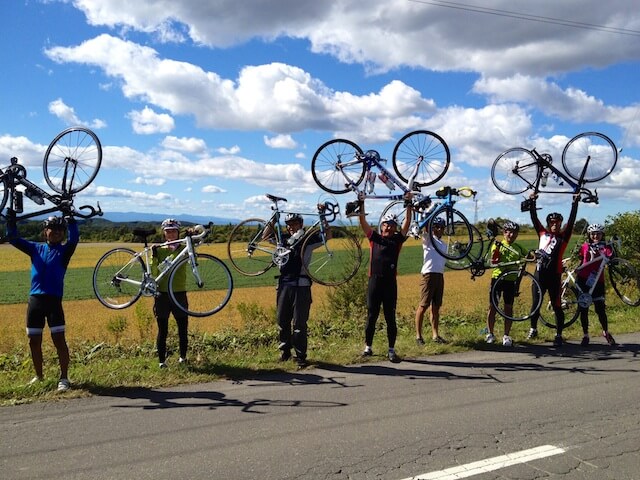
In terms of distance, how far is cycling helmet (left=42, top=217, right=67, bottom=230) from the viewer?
7340 mm

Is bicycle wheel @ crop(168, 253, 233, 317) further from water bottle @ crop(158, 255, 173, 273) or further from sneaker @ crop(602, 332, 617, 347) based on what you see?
sneaker @ crop(602, 332, 617, 347)

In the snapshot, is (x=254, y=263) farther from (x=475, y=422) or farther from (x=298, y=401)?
(x=475, y=422)

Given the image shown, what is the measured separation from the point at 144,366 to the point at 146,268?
4.78 ft

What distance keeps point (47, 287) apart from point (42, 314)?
0.36 meters

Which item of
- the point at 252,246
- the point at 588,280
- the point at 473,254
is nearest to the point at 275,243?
the point at 252,246

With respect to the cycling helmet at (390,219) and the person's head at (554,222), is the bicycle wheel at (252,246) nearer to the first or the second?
the cycling helmet at (390,219)

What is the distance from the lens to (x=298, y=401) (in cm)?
660

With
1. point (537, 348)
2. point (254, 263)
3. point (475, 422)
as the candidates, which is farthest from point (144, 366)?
point (537, 348)

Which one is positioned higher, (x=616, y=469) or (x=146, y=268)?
(x=146, y=268)

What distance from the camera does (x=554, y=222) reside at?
10133mm

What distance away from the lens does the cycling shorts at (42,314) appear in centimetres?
714

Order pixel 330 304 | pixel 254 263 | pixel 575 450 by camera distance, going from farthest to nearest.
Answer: pixel 330 304 < pixel 254 263 < pixel 575 450

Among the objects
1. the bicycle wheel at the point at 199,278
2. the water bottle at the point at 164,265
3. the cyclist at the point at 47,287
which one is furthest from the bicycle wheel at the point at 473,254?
the cyclist at the point at 47,287

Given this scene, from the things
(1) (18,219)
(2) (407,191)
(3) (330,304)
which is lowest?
(3) (330,304)
